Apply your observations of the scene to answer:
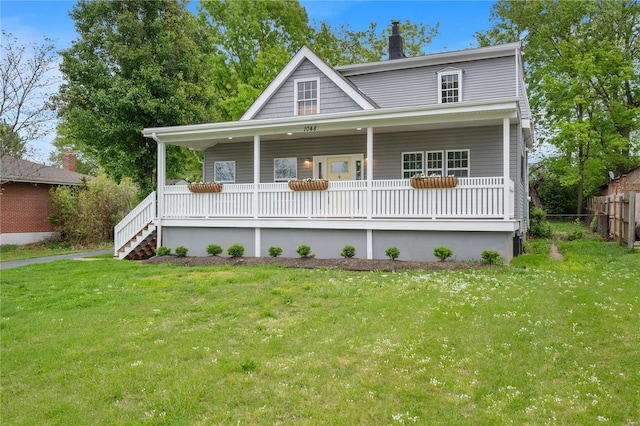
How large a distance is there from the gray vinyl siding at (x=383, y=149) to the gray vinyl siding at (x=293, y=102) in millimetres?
980

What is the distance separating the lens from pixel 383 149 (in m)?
14.1

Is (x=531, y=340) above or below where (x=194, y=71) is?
below

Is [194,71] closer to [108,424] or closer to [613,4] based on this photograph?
[108,424]

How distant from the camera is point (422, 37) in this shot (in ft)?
100

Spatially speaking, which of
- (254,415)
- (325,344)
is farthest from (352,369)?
(254,415)

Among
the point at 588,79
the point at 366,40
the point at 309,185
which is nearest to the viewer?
the point at 309,185

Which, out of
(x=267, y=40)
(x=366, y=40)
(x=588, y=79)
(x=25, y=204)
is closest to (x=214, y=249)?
(x=25, y=204)

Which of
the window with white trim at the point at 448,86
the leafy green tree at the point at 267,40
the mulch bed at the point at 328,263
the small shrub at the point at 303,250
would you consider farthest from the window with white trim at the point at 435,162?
the leafy green tree at the point at 267,40

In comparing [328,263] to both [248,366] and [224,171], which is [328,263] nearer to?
[248,366]

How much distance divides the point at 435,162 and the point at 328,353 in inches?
402

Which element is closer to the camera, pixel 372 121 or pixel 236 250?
pixel 372 121

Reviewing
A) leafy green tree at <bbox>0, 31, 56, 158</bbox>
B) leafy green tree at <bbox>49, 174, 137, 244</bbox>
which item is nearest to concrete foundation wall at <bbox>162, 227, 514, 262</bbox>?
leafy green tree at <bbox>0, 31, 56, 158</bbox>

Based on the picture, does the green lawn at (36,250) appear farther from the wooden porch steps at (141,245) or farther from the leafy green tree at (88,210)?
the wooden porch steps at (141,245)

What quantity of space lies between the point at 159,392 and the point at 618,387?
377 centimetres
